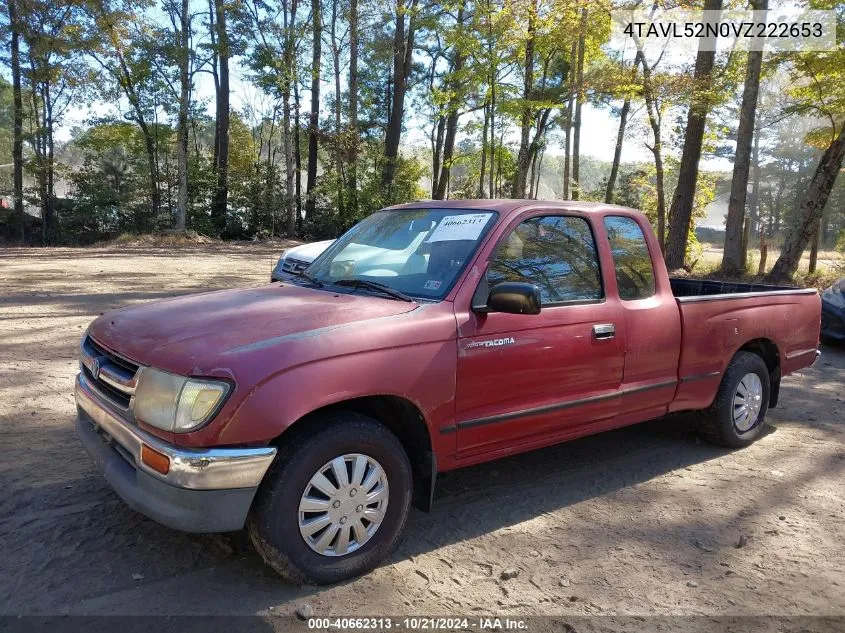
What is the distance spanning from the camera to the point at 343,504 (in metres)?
2.90

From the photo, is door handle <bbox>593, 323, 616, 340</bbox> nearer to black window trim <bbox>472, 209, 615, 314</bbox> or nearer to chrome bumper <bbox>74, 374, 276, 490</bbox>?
black window trim <bbox>472, 209, 615, 314</bbox>

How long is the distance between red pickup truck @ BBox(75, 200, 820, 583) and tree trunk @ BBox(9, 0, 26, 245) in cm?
2767

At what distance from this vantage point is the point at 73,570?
295 cm

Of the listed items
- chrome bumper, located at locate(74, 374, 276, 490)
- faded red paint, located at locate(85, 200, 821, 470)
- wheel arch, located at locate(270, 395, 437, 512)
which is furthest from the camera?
wheel arch, located at locate(270, 395, 437, 512)

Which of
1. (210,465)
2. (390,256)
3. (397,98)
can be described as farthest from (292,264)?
(397,98)

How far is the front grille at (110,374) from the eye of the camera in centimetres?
286

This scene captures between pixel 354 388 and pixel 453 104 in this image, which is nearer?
pixel 354 388

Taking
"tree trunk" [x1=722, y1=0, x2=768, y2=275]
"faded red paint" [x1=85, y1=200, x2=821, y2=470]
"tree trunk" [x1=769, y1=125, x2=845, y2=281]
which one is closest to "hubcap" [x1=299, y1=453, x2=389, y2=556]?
"faded red paint" [x1=85, y1=200, x2=821, y2=470]

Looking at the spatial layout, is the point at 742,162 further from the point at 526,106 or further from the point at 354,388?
the point at 354,388

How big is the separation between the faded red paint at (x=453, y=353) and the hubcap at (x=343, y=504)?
338 millimetres

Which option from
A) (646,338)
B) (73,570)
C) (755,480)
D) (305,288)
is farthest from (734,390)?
(73,570)

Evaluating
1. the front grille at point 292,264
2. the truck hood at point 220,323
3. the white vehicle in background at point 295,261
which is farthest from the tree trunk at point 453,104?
the truck hood at point 220,323

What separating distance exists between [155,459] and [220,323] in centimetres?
68

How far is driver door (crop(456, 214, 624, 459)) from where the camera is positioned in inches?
131
